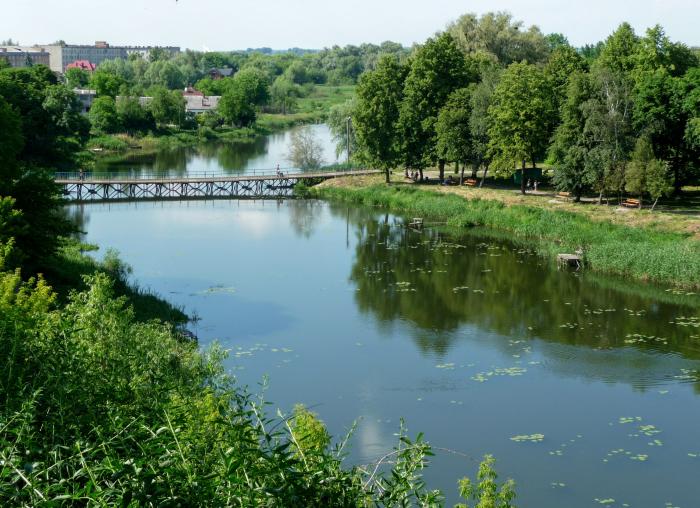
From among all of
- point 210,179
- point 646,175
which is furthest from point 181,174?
point 646,175

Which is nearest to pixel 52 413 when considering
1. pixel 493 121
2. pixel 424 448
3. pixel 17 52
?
pixel 424 448

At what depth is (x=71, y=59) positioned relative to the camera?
194m

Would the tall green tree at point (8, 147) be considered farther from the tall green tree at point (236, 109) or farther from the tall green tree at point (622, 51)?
the tall green tree at point (236, 109)

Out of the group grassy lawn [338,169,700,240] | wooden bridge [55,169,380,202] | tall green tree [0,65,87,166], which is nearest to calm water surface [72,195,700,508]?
grassy lawn [338,169,700,240]

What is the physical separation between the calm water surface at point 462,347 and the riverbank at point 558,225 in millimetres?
1163

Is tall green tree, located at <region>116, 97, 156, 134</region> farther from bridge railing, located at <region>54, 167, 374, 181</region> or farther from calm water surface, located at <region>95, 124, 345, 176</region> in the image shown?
bridge railing, located at <region>54, 167, 374, 181</region>

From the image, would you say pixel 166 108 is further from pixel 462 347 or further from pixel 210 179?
pixel 462 347

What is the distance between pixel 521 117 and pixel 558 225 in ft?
26.3

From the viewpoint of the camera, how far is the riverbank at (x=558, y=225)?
33906 mm

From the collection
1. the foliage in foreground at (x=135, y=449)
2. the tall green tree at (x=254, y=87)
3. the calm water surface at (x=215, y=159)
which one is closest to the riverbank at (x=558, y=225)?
the calm water surface at (x=215, y=159)

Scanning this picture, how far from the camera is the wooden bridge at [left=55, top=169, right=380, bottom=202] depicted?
54.9 meters

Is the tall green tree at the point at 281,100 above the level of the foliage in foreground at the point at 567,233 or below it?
above

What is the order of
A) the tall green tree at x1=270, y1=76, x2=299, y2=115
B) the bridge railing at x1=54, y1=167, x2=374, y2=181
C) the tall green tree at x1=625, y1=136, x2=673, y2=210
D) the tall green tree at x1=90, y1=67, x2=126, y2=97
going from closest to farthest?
the tall green tree at x1=625, y1=136, x2=673, y2=210 → the bridge railing at x1=54, y1=167, x2=374, y2=181 → the tall green tree at x1=90, y1=67, x2=126, y2=97 → the tall green tree at x1=270, y1=76, x2=299, y2=115

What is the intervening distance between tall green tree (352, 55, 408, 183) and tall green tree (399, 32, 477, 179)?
73 centimetres
